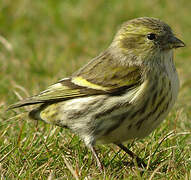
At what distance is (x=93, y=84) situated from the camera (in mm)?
4621

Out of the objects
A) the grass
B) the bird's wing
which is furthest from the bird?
the grass

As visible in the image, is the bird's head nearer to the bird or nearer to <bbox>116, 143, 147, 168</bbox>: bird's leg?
→ the bird

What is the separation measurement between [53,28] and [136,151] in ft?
15.9

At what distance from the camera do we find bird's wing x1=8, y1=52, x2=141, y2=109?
4.51 m

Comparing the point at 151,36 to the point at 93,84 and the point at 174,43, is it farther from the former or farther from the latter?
the point at 93,84

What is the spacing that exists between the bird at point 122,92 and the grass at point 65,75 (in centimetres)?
18

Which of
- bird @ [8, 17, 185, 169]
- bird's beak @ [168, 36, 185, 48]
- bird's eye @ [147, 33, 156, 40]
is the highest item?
bird's eye @ [147, 33, 156, 40]

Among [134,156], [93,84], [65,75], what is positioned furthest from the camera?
[65,75]

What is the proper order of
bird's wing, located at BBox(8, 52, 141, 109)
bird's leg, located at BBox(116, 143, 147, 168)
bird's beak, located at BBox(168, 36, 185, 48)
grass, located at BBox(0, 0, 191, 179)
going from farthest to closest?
bird's beak, located at BBox(168, 36, 185, 48) < bird's wing, located at BBox(8, 52, 141, 109) < bird's leg, located at BBox(116, 143, 147, 168) < grass, located at BBox(0, 0, 191, 179)

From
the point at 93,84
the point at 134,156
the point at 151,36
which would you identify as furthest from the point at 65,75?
the point at 134,156

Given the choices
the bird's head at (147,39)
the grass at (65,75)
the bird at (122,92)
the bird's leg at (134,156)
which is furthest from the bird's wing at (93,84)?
the bird's leg at (134,156)

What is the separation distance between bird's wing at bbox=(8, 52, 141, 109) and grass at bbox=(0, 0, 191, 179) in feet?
1.11

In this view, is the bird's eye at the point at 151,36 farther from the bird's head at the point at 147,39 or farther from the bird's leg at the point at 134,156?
the bird's leg at the point at 134,156

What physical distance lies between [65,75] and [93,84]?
2.37 m
